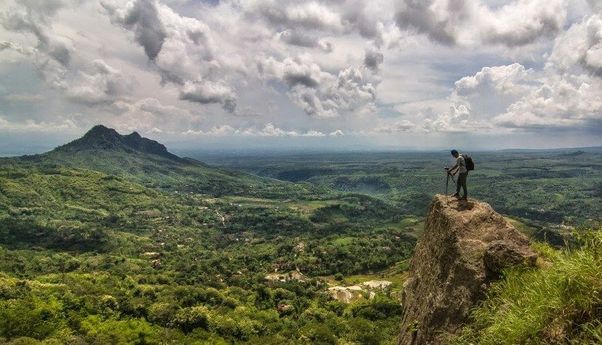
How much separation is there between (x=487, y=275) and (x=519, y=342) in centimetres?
459

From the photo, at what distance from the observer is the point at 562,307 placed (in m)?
9.53

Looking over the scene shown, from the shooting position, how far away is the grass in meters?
9.13

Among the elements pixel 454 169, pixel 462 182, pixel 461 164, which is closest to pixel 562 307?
pixel 462 182

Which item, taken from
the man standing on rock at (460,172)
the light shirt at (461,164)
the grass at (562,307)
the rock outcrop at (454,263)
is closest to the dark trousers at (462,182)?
the man standing on rock at (460,172)


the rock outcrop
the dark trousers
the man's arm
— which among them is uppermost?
the man's arm

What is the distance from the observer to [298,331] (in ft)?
338

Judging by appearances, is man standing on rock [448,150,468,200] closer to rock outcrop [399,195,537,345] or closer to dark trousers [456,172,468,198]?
dark trousers [456,172,468,198]

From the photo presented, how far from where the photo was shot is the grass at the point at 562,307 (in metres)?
9.13

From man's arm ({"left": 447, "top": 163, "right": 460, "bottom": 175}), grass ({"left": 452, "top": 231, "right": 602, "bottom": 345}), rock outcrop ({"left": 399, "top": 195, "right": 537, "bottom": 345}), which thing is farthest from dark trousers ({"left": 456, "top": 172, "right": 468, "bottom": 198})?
grass ({"left": 452, "top": 231, "right": 602, "bottom": 345})

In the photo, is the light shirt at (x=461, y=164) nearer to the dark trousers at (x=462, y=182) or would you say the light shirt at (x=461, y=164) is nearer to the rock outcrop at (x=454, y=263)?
the dark trousers at (x=462, y=182)

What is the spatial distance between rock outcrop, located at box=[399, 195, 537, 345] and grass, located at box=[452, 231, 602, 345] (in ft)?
8.41

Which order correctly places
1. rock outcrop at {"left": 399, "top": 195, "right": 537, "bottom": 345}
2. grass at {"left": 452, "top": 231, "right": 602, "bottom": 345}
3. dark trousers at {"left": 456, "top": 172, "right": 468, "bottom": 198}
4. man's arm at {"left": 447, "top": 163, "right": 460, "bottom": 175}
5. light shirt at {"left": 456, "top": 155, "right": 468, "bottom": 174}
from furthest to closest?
1. man's arm at {"left": 447, "top": 163, "right": 460, "bottom": 175}
2. light shirt at {"left": 456, "top": 155, "right": 468, "bottom": 174}
3. dark trousers at {"left": 456, "top": 172, "right": 468, "bottom": 198}
4. rock outcrop at {"left": 399, "top": 195, "right": 537, "bottom": 345}
5. grass at {"left": 452, "top": 231, "right": 602, "bottom": 345}

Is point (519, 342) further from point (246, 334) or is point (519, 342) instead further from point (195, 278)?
point (195, 278)

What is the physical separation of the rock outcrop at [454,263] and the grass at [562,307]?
2.56m
